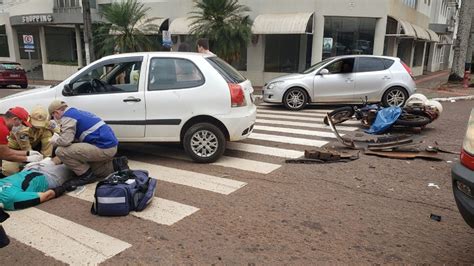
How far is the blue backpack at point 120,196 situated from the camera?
14.1 feet

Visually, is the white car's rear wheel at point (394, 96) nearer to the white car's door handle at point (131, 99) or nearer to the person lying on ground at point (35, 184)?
the white car's door handle at point (131, 99)

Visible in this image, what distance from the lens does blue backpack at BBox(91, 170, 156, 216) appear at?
14.1 feet

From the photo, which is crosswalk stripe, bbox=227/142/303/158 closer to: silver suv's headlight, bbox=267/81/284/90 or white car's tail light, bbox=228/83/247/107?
white car's tail light, bbox=228/83/247/107

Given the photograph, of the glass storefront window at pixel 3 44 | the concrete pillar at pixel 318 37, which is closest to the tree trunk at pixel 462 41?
the concrete pillar at pixel 318 37

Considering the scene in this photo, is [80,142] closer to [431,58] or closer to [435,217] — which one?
[435,217]

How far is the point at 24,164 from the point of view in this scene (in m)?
5.27

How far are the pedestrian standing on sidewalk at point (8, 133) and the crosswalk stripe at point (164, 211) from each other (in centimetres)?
93

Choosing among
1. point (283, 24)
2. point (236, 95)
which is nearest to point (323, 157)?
point (236, 95)

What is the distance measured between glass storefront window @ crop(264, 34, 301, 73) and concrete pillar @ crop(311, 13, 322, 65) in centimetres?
107

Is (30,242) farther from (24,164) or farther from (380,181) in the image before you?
(380,181)

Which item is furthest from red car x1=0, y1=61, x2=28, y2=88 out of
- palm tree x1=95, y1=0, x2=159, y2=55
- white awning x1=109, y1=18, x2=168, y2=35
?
white awning x1=109, y1=18, x2=168, y2=35

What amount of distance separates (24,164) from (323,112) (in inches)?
328

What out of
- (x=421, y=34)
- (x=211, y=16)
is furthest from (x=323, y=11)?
(x=421, y=34)

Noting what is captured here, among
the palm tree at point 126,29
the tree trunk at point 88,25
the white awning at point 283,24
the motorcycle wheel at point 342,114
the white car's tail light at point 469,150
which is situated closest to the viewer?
the white car's tail light at point 469,150
